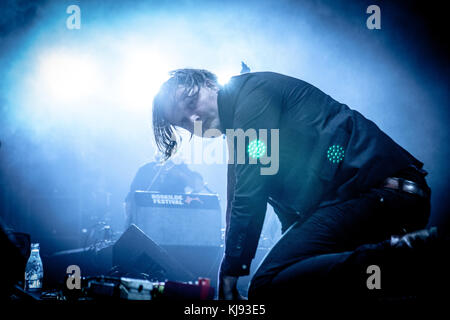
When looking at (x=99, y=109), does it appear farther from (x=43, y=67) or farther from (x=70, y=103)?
(x=43, y=67)

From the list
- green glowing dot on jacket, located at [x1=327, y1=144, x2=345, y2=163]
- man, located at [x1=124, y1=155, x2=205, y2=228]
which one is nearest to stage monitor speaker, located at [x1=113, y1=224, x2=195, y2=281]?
green glowing dot on jacket, located at [x1=327, y1=144, x2=345, y2=163]

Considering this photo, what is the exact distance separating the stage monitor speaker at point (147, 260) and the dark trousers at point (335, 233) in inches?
62.1

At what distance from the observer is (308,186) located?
1.39 meters

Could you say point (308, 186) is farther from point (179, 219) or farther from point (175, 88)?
point (179, 219)

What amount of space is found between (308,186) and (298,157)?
15cm

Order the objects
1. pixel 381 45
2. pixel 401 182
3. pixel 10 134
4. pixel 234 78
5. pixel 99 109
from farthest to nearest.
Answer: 1. pixel 10 134
2. pixel 99 109
3. pixel 381 45
4. pixel 234 78
5. pixel 401 182

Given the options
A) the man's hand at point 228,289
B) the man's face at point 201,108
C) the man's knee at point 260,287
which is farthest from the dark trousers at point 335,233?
the man's face at point 201,108

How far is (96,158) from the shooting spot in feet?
35.1

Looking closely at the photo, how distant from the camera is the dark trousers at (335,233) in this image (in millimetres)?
1242

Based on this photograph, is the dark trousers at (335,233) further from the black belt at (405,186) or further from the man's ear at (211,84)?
the man's ear at (211,84)

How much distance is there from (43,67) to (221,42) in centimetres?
339

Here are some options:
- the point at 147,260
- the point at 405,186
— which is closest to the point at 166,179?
the point at 147,260
